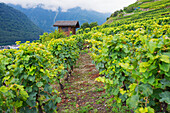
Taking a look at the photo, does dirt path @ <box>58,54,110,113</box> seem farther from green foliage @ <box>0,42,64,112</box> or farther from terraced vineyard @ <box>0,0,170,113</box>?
green foliage @ <box>0,42,64,112</box>

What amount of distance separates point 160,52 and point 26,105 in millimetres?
3110

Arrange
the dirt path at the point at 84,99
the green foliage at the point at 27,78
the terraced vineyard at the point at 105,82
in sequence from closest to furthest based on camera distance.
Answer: the terraced vineyard at the point at 105,82
the green foliage at the point at 27,78
the dirt path at the point at 84,99

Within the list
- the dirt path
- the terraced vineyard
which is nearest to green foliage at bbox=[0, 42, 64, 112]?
the terraced vineyard

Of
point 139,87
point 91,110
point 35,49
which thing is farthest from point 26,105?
point 139,87

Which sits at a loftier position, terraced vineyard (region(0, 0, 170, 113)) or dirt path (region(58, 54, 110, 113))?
terraced vineyard (region(0, 0, 170, 113))

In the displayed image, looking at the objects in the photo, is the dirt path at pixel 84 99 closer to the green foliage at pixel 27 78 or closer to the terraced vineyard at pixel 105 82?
the terraced vineyard at pixel 105 82

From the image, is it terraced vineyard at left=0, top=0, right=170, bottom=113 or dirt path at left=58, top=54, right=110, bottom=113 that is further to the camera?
dirt path at left=58, top=54, right=110, bottom=113

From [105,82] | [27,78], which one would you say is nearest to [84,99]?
[105,82]

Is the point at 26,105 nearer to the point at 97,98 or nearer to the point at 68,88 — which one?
the point at 97,98

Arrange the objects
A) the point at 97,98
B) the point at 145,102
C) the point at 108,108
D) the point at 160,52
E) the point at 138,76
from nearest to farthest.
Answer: the point at 160,52, the point at 145,102, the point at 138,76, the point at 108,108, the point at 97,98

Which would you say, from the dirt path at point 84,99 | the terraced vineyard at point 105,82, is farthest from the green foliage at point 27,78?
the dirt path at point 84,99

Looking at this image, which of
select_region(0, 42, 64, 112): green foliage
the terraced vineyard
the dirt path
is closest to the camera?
the terraced vineyard

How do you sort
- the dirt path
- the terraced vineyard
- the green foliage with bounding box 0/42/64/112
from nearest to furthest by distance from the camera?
the terraced vineyard < the green foliage with bounding box 0/42/64/112 < the dirt path

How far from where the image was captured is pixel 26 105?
290 cm
